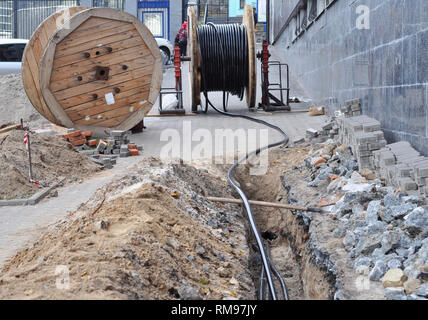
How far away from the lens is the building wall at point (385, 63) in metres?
6.04

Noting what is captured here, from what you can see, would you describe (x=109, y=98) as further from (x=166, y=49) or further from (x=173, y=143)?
(x=166, y=49)

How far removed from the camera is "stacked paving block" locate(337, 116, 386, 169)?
6.66 meters

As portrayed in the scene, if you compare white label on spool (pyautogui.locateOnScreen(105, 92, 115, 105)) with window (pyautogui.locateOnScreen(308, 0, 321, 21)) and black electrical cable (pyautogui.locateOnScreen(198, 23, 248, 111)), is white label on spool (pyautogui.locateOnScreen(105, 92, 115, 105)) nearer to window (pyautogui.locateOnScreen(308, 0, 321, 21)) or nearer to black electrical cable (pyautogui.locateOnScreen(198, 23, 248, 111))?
black electrical cable (pyautogui.locateOnScreen(198, 23, 248, 111))

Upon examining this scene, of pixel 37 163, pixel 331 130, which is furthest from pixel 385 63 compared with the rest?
pixel 37 163

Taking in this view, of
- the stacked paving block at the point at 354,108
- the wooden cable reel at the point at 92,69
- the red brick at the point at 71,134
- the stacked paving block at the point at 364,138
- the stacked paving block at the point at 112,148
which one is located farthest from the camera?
the wooden cable reel at the point at 92,69

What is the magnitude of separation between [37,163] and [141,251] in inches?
174

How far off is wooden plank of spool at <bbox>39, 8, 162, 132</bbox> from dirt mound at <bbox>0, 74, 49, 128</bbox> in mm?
4012

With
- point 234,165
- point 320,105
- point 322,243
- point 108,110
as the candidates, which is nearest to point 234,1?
point 320,105

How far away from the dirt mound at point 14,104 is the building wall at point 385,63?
7.46 meters

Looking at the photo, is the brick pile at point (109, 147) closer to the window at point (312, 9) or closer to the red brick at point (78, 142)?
the red brick at point (78, 142)

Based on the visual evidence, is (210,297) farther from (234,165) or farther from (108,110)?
(108,110)

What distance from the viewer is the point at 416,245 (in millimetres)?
4273

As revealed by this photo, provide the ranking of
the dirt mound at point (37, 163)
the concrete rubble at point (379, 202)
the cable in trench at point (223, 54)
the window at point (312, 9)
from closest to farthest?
the concrete rubble at point (379, 202), the dirt mound at point (37, 163), the cable in trench at point (223, 54), the window at point (312, 9)

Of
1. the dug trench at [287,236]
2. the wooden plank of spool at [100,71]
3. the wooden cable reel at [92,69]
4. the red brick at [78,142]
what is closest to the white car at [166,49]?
the wooden cable reel at [92,69]
